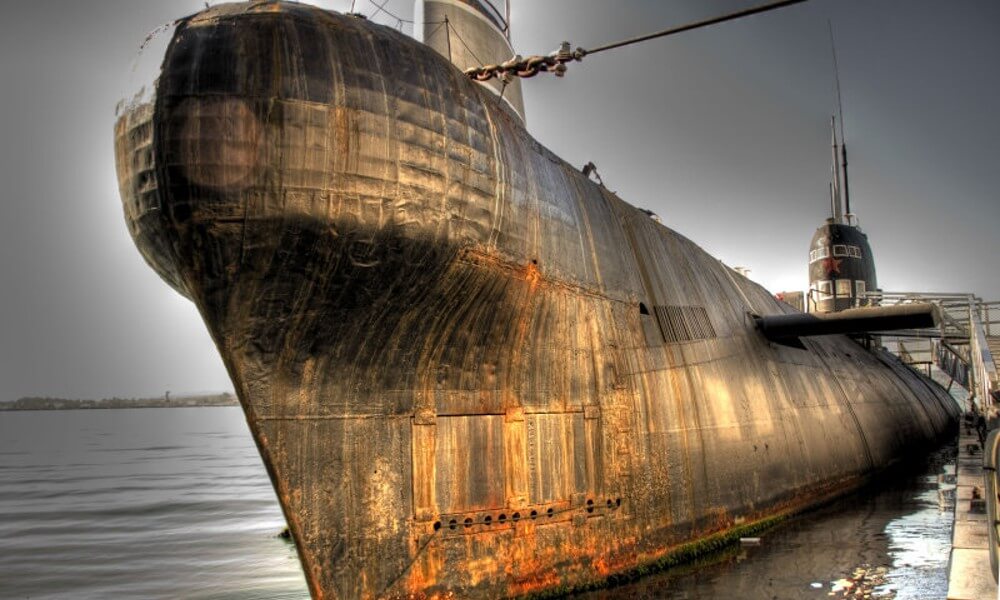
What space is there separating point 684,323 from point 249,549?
8.35 m

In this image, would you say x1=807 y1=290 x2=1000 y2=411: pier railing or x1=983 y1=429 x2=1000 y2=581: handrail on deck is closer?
x1=983 y1=429 x2=1000 y2=581: handrail on deck

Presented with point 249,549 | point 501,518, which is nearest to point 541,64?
point 501,518

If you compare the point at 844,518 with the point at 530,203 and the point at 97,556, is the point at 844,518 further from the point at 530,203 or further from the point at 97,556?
the point at 97,556

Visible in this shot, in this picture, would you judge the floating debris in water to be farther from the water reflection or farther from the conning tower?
the conning tower

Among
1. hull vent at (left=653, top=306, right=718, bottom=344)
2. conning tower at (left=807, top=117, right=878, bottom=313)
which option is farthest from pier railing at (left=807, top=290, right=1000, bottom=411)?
hull vent at (left=653, top=306, right=718, bottom=344)

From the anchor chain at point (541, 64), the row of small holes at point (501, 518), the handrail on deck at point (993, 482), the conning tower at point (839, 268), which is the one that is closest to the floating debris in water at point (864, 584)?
the row of small holes at point (501, 518)

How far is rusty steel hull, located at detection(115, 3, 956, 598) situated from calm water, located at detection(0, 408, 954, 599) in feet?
3.47

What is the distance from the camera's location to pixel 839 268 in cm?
2206

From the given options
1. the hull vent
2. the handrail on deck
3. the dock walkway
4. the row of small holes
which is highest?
the hull vent

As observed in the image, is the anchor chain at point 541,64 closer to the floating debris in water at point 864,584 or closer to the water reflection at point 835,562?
the water reflection at point 835,562

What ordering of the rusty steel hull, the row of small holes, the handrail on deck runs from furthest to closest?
the row of small holes, the rusty steel hull, the handrail on deck

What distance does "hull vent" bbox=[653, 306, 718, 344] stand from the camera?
8.92 meters

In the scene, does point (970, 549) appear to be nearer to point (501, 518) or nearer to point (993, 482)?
point (993, 482)

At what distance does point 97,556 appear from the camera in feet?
40.8
